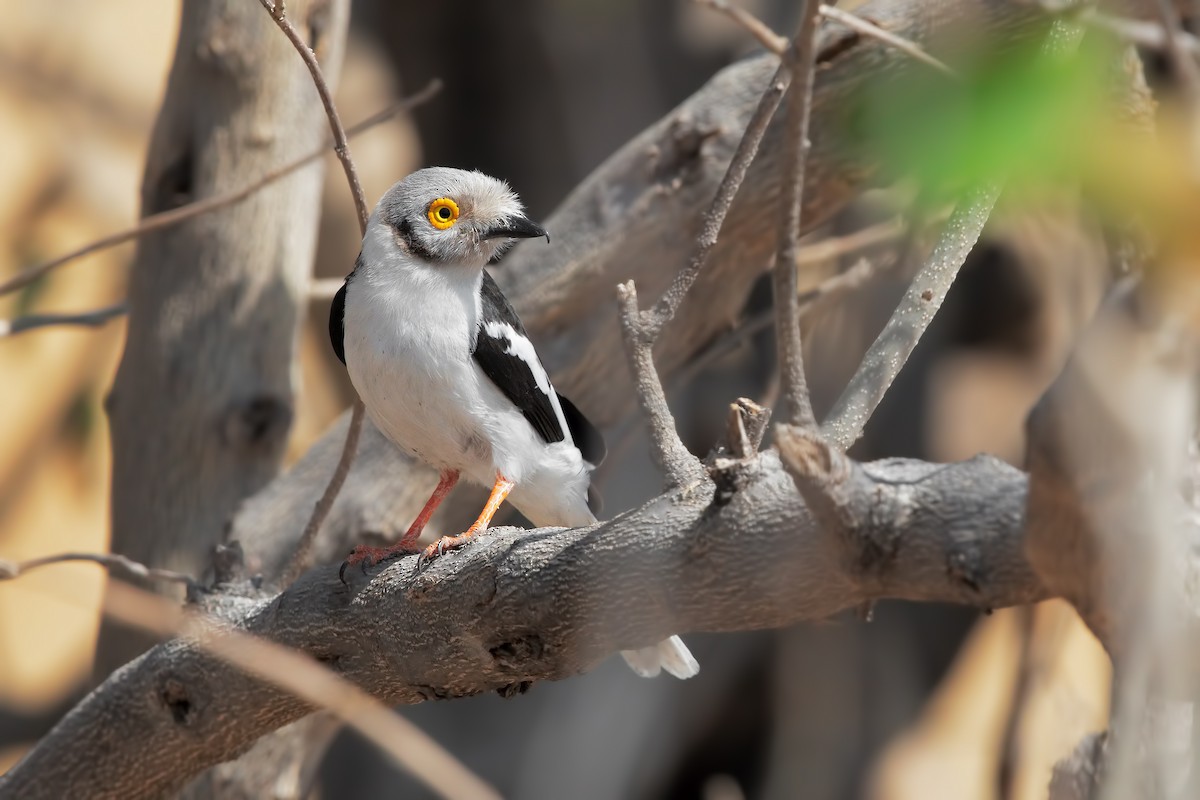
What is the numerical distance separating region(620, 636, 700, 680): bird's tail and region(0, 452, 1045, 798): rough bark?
94cm

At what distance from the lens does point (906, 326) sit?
2.95 metres

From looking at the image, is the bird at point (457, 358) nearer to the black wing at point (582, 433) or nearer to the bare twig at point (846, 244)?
the black wing at point (582, 433)

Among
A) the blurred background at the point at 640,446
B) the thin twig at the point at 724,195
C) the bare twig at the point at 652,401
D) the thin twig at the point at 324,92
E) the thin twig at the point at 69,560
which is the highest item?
the thin twig at the point at 324,92

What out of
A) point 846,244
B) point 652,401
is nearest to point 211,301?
point 846,244

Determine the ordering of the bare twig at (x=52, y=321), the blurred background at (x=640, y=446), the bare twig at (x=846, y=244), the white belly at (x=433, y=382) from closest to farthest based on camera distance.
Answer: the white belly at (x=433, y=382)
the bare twig at (x=52, y=321)
the bare twig at (x=846, y=244)
the blurred background at (x=640, y=446)

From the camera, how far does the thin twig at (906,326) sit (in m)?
2.87

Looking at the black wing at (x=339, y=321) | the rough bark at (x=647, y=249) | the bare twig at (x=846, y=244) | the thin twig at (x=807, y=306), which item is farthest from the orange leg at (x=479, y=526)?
the bare twig at (x=846, y=244)

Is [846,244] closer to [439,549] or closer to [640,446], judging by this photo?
[640,446]

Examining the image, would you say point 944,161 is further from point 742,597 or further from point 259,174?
point 259,174

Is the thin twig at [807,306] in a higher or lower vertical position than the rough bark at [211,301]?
lower

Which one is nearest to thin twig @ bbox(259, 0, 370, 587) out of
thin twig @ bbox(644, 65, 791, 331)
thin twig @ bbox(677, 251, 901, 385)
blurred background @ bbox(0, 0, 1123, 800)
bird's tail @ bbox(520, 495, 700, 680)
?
bird's tail @ bbox(520, 495, 700, 680)

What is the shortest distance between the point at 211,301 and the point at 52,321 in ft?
2.12

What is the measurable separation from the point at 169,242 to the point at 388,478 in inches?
54.2

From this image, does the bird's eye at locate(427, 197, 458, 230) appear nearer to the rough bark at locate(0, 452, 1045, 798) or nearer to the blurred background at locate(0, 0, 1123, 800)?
the rough bark at locate(0, 452, 1045, 798)
